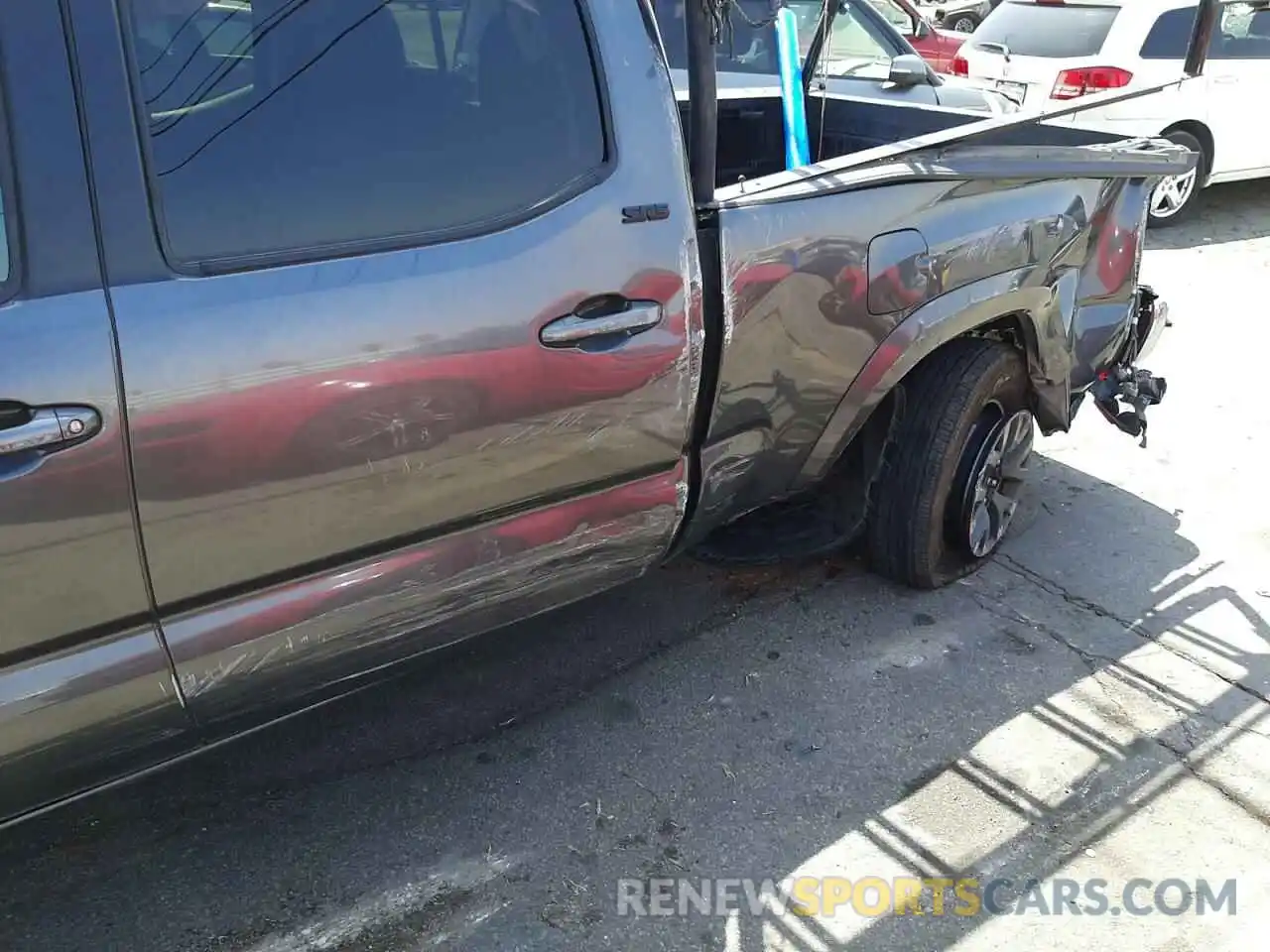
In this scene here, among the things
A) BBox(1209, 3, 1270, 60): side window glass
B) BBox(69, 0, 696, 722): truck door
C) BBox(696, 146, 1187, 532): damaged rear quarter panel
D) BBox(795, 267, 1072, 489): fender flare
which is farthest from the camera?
BBox(1209, 3, 1270, 60): side window glass

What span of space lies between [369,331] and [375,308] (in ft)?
0.14

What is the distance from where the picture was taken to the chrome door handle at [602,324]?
6.80 ft

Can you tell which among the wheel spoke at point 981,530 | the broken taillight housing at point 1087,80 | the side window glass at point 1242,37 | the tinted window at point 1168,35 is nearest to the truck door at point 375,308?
the wheel spoke at point 981,530

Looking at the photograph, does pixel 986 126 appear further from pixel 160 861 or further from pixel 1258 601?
pixel 160 861

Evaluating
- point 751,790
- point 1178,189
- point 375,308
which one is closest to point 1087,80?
point 1178,189

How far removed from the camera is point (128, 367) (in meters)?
1.66

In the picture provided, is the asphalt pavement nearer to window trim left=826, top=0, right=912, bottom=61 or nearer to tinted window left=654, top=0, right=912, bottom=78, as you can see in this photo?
tinted window left=654, top=0, right=912, bottom=78

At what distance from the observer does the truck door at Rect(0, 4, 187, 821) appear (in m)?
1.60

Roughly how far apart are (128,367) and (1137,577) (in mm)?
3056

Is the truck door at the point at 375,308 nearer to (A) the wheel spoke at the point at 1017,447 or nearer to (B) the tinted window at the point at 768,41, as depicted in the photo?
(A) the wheel spoke at the point at 1017,447

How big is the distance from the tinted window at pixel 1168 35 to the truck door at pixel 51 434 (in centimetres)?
738

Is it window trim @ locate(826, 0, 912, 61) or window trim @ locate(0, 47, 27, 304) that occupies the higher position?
window trim @ locate(826, 0, 912, 61)

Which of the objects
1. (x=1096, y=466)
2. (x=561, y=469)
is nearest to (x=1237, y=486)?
(x=1096, y=466)

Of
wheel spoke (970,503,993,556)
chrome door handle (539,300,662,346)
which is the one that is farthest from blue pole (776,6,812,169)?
chrome door handle (539,300,662,346)
